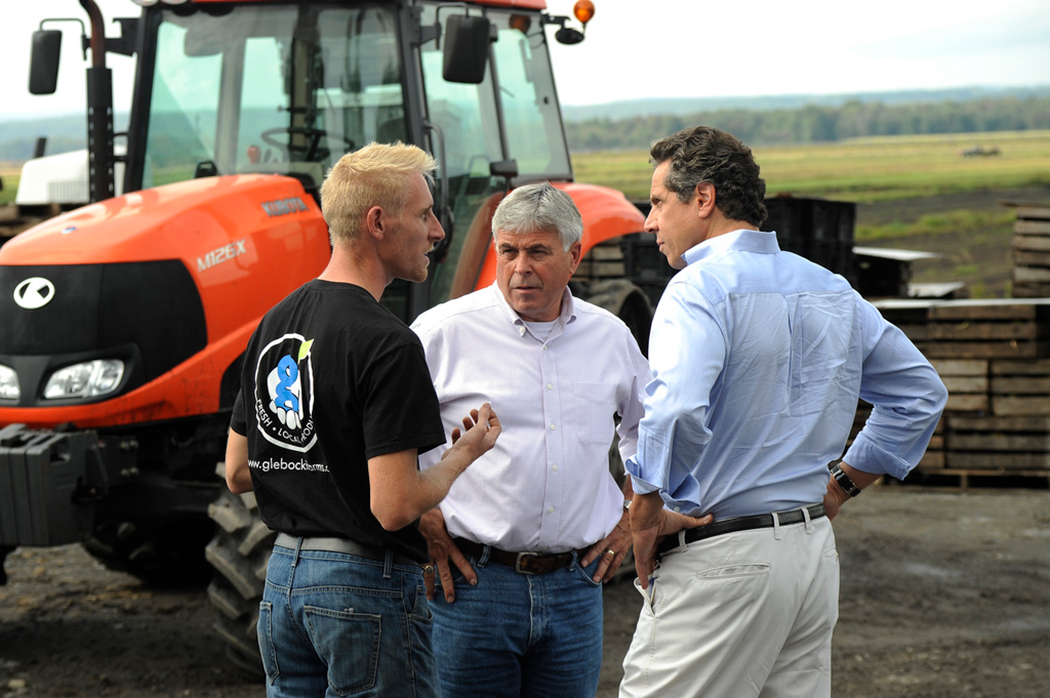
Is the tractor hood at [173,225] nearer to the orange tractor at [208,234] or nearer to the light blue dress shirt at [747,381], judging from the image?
the orange tractor at [208,234]

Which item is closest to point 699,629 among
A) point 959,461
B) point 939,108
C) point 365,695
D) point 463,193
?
point 365,695

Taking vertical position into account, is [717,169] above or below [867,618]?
above

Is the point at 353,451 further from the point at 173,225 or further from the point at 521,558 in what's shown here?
the point at 173,225

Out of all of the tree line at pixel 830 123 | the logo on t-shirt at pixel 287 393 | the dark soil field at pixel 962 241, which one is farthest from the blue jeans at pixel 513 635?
the tree line at pixel 830 123

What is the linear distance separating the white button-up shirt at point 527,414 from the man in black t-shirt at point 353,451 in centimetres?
41

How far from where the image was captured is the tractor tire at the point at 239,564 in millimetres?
4352

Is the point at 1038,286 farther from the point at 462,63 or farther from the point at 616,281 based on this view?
the point at 462,63

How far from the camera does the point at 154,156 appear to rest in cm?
549

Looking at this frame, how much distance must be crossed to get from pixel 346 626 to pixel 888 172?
218 feet

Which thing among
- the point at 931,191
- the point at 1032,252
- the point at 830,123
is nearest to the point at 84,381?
the point at 1032,252

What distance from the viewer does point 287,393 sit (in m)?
2.38

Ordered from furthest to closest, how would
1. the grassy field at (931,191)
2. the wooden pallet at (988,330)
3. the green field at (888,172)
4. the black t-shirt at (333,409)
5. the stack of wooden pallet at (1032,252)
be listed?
the green field at (888,172)
the grassy field at (931,191)
the stack of wooden pallet at (1032,252)
the wooden pallet at (988,330)
the black t-shirt at (333,409)

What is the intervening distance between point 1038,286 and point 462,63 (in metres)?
6.74

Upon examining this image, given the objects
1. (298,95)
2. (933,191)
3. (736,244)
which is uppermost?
(298,95)
